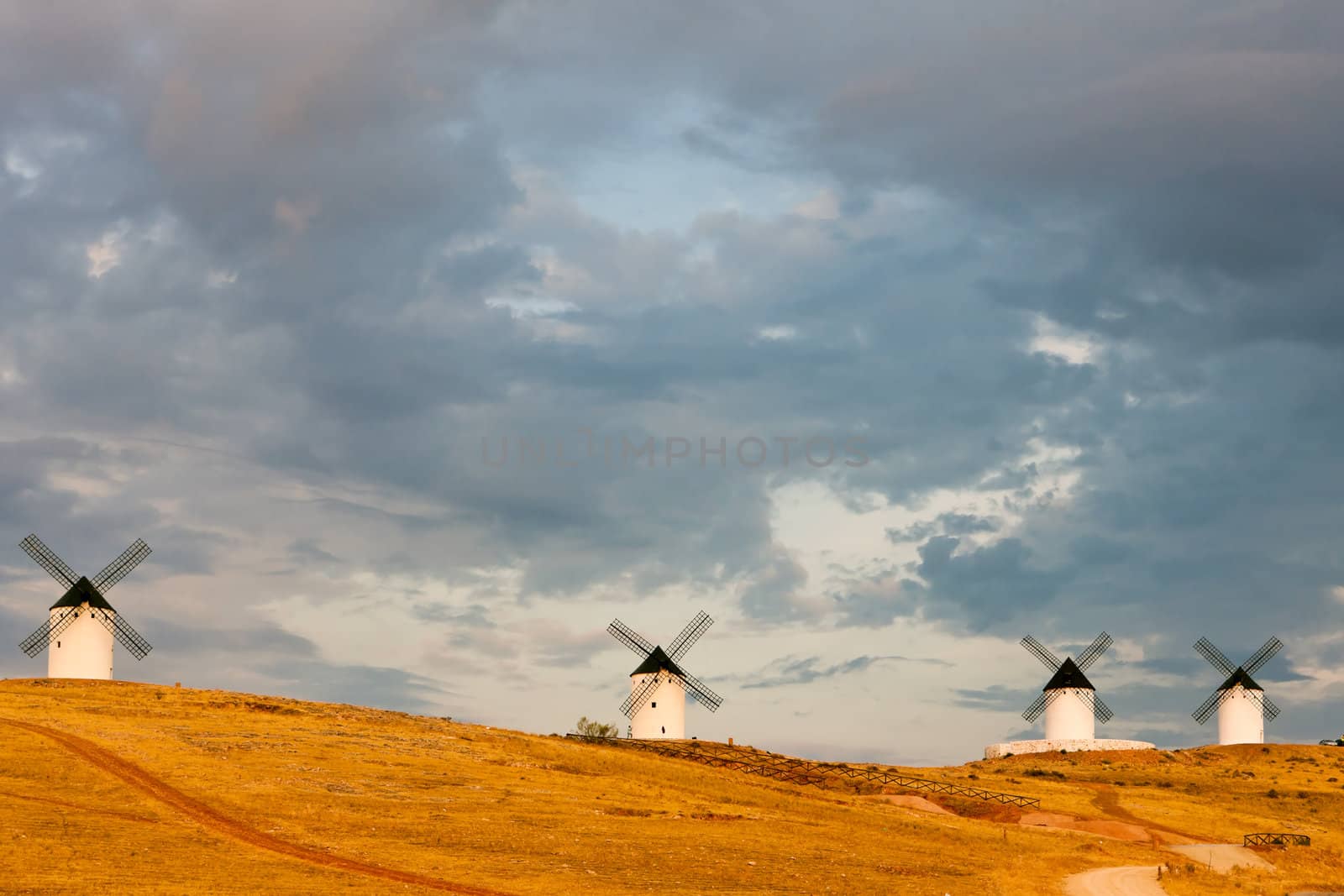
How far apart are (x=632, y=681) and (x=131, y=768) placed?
5593 centimetres

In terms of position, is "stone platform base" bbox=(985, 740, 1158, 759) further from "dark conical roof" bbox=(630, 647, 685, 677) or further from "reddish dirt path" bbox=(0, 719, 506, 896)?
"reddish dirt path" bbox=(0, 719, 506, 896)

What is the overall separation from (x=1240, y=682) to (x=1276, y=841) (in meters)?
68.1

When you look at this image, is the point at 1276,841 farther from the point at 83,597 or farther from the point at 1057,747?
the point at 83,597

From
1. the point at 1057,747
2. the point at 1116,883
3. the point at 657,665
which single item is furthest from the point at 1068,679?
the point at 1116,883

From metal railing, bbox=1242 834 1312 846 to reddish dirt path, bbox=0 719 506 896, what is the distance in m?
40.6

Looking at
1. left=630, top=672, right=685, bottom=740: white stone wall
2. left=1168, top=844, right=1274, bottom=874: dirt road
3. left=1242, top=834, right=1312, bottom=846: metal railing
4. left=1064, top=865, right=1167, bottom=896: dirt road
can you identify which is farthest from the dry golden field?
left=630, top=672, right=685, bottom=740: white stone wall

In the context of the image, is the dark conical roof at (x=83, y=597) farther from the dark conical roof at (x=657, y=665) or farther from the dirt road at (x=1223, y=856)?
the dirt road at (x=1223, y=856)

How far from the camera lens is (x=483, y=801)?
2500 inches

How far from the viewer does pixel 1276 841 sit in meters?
67.4

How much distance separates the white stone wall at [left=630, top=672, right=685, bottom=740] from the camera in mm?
110938

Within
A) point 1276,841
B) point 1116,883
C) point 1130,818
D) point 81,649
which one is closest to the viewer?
point 1116,883

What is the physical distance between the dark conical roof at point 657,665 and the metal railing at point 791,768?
28.7 feet

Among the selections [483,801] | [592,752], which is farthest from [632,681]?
[483,801]

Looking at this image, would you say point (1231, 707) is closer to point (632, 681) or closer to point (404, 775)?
point (632, 681)
